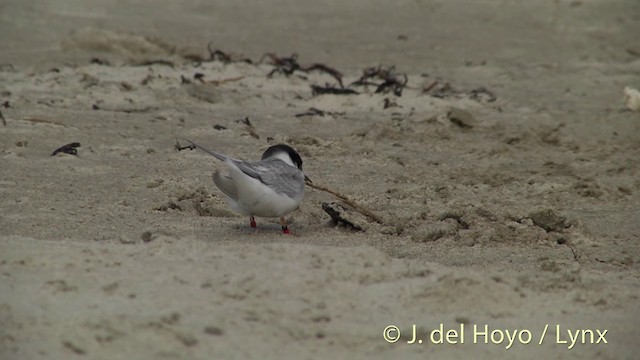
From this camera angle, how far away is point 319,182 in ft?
17.9

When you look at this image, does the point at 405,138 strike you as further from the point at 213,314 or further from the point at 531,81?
the point at 213,314

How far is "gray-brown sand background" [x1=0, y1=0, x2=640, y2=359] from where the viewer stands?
3211mm

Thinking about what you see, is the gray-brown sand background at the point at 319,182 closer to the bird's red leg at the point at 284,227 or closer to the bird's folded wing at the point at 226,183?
the bird's red leg at the point at 284,227

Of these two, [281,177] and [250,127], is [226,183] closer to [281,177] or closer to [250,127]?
[281,177]

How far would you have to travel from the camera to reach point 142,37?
8.64 m

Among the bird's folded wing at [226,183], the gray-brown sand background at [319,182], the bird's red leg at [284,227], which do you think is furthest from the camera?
the bird's red leg at [284,227]

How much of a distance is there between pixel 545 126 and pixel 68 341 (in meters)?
4.35

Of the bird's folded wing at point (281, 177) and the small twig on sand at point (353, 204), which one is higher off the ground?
the bird's folded wing at point (281, 177)

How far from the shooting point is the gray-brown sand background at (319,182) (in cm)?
321

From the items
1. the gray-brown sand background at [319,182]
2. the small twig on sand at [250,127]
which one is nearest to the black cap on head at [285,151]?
the gray-brown sand background at [319,182]

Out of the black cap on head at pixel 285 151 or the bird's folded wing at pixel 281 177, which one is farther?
the black cap on head at pixel 285 151

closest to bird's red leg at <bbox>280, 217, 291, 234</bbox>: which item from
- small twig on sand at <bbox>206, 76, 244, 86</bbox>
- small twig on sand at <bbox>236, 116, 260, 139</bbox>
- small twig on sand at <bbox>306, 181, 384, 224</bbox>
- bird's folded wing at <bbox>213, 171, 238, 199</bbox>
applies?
bird's folded wing at <bbox>213, 171, 238, 199</bbox>

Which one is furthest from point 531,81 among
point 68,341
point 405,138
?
point 68,341

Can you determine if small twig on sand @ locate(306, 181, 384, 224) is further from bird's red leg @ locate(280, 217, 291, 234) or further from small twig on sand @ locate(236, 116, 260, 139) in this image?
small twig on sand @ locate(236, 116, 260, 139)
